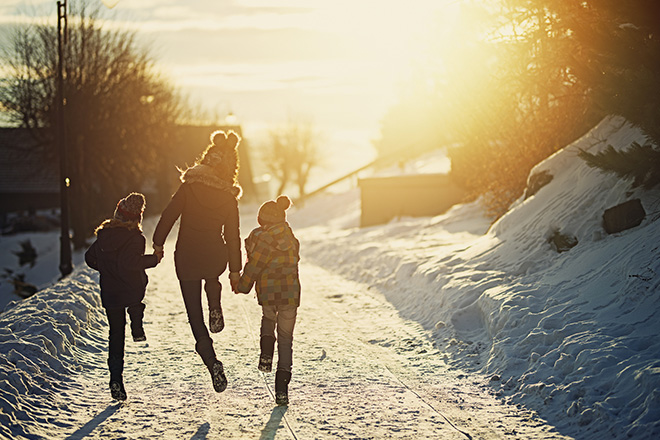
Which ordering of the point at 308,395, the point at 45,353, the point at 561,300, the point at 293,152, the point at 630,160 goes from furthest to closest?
1. the point at 293,152
2. the point at 630,160
3. the point at 561,300
4. the point at 45,353
5. the point at 308,395

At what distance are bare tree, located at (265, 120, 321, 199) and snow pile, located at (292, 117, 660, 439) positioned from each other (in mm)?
71051

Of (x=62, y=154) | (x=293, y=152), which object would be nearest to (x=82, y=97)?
(x=62, y=154)

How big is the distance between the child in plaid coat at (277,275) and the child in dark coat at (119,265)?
34.1 inches

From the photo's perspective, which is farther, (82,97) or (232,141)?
(82,97)

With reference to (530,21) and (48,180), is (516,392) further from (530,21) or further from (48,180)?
(48,180)

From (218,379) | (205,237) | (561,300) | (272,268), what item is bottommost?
(218,379)

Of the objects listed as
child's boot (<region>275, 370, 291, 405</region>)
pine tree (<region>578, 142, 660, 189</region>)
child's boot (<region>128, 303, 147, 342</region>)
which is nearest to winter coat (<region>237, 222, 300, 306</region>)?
child's boot (<region>275, 370, 291, 405</region>)

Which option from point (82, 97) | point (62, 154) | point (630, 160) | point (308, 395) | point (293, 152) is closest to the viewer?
point (308, 395)

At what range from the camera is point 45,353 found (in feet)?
27.0

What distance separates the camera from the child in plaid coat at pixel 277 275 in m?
6.77

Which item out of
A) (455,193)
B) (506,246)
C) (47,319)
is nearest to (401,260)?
(506,246)

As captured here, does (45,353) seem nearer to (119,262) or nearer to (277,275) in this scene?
(119,262)

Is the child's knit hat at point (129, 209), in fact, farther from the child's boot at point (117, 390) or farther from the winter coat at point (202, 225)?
the child's boot at point (117, 390)

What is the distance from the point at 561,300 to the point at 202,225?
4572 mm
